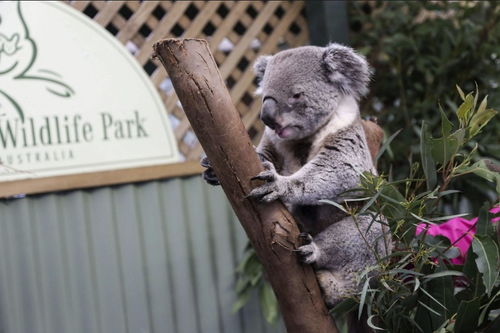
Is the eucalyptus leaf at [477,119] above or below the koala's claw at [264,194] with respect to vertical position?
above

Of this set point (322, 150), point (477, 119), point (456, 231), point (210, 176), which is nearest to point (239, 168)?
point (210, 176)

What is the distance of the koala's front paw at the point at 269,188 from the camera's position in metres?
1.39

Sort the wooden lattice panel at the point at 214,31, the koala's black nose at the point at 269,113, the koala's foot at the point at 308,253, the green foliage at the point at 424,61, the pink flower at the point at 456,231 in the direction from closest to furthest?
the koala's foot at the point at 308,253 → the koala's black nose at the point at 269,113 → the pink flower at the point at 456,231 → the wooden lattice panel at the point at 214,31 → the green foliage at the point at 424,61

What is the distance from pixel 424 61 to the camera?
3098 millimetres

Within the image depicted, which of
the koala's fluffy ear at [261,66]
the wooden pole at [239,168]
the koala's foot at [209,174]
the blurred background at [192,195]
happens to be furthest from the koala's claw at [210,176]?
the blurred background at [192,195]

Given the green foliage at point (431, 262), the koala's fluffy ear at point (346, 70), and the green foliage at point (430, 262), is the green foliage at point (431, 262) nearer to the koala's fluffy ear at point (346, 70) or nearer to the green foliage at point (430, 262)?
the green foliage at point (430, 262)

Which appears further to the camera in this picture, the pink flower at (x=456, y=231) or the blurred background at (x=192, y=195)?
the blurred background at (x=192, y=195)

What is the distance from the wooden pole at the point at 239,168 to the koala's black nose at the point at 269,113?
199 millimetres

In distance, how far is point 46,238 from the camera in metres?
2.49

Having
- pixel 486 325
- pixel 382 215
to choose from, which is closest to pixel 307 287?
pixel 382 215

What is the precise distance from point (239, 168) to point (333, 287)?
14.1 inches

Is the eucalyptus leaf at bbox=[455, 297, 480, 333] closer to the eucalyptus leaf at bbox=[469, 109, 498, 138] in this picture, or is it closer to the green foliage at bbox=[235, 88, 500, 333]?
the green foliage at bbox=[235, 88, 500, 333]

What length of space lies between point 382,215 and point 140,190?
1321mm

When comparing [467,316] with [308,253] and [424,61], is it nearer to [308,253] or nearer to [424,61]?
[308,253]
